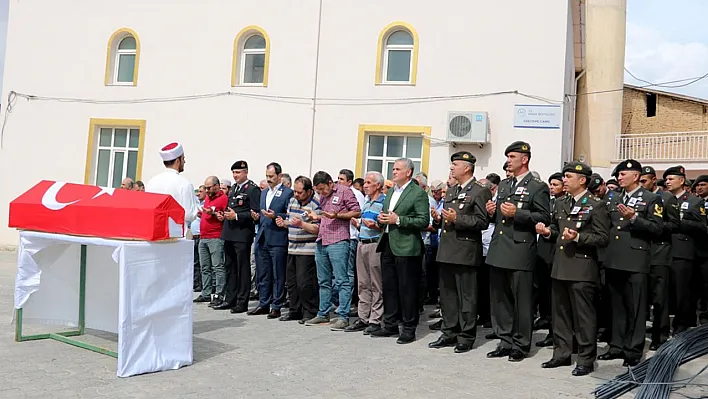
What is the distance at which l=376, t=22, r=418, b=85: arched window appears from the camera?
50.9 feet

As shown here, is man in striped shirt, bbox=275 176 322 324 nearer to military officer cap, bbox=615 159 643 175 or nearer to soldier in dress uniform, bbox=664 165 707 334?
military officer cap, bbox=615 159 643 175

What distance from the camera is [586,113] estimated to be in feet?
76.5

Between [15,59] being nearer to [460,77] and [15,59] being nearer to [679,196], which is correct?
[460,77]

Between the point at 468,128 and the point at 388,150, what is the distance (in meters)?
2.02

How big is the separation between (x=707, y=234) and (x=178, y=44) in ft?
42.0

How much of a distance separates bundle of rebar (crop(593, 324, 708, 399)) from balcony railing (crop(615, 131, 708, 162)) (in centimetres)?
1564

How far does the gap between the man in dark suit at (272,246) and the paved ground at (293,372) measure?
1210 millimetres

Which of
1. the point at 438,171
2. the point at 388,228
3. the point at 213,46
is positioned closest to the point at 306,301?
the point at 388,228

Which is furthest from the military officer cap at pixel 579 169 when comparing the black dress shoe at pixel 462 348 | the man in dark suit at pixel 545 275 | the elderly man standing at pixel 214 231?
the elderly man standing at pixel 214 231

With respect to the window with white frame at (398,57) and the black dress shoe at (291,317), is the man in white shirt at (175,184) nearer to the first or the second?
the black dress shoe at (291,317)

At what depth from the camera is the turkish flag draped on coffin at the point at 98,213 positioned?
5703mm

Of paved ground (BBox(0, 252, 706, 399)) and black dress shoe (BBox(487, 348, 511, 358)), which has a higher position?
black dress shoe (BBox(487, 348, 511, 358))

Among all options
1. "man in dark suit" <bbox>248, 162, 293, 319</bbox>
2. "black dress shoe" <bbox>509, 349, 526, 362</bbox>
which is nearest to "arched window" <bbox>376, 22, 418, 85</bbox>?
"man in dark suit" <bbox>248, 162, 293, 319</bbox>

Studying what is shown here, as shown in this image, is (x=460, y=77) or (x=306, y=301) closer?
(x=306, y=301)
